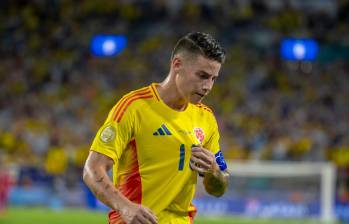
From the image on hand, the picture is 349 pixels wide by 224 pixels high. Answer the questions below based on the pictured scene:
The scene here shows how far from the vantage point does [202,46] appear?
199 inches

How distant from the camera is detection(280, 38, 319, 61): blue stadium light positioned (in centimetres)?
2744

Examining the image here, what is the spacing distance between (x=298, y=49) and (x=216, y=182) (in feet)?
74.7

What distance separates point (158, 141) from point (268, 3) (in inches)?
953

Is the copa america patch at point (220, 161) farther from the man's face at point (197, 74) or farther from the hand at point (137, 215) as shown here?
the hand at point (137, 215)

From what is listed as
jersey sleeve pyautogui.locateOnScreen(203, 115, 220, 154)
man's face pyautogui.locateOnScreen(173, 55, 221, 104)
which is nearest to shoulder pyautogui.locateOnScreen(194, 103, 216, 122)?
jersey sleeve pyautogui.locateOnScreen(203, 115, 220, 154)

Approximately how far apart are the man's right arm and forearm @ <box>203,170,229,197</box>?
0.68m

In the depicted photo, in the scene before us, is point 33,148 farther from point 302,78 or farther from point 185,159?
point 185,159

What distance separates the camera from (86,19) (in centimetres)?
2795

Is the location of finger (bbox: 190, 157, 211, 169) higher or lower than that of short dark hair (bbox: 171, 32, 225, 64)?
lower

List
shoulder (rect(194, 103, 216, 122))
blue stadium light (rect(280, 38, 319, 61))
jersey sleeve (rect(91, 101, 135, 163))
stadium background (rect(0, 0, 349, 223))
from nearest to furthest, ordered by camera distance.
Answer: jersey sleeve (rect(91, 101, 135, 163))
shoulder (rect(194, 103, 216, 122))
stadium background (rect(0, 0, 349, 223))
blue stadium light (rect(280, 38, 319, 61))

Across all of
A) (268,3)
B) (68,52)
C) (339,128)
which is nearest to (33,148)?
(68,52)

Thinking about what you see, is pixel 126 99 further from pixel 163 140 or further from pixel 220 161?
pixel 220 161

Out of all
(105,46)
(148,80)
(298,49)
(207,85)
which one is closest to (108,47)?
(105,46)

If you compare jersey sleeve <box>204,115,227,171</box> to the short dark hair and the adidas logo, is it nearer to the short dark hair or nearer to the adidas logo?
the adidas logo
